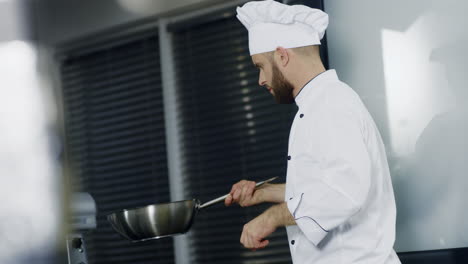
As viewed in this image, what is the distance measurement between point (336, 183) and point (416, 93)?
646 millimetres

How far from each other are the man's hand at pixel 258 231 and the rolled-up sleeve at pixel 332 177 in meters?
0.05

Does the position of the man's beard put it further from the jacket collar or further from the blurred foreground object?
the blurred foreground object

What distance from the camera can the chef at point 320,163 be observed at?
130 centimetres

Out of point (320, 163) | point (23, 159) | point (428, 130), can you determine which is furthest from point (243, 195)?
point (23, 159)

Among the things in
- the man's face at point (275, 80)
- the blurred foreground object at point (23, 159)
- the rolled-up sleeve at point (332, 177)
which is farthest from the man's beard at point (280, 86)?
the blurred foreground object at point (23, 159)

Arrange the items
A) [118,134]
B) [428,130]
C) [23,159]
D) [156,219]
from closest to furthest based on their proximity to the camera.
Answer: [156,219]
[428,130]
[118,134]
[23,159]

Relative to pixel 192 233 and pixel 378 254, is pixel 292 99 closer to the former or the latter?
pixel 378 254

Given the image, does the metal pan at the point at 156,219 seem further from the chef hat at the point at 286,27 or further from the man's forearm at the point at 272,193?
the chef hat at the point at 286,27

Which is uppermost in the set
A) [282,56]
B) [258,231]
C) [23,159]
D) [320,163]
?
[282,56]

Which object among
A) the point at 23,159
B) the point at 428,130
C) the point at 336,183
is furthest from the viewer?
the point at 23,159

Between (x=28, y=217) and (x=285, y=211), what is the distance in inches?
91.7

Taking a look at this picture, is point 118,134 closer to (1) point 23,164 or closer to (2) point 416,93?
(1) point 23,164

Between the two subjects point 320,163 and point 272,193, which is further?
point 272,193

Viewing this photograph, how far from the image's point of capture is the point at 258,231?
1343mm
